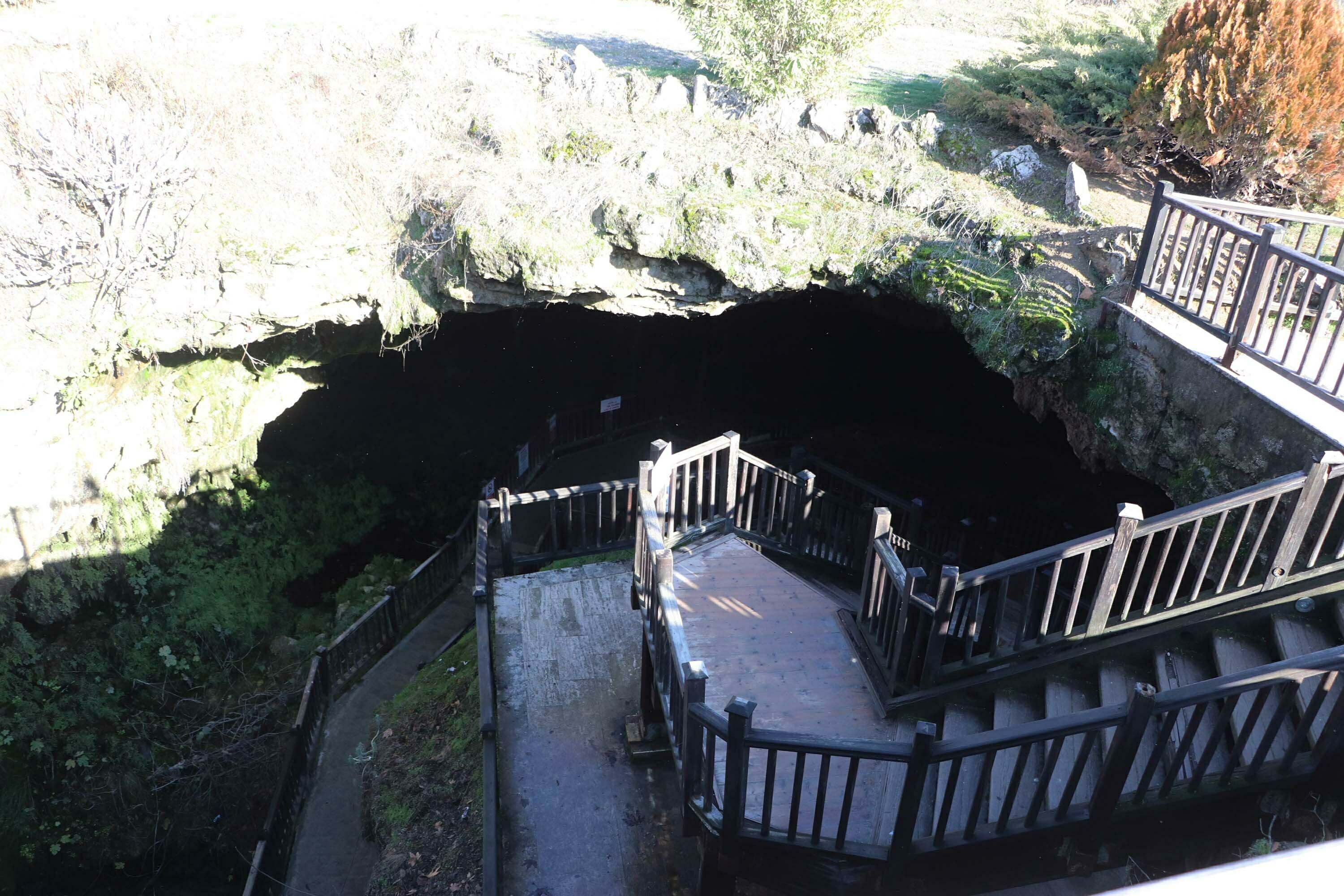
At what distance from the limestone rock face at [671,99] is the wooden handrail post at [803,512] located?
609 cm

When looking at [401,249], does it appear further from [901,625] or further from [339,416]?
[901,625]

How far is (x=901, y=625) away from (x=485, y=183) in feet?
24.3

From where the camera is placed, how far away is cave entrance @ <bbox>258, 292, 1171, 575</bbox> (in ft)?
47.4

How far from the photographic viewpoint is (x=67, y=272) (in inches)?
359

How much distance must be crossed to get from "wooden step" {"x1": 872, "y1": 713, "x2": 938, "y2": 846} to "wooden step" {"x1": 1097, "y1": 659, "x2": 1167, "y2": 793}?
3.56ft

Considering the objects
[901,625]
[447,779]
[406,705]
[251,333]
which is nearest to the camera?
[901,625]

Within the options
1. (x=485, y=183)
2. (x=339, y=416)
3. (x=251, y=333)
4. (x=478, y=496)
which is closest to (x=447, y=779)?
(x=251, y=333)

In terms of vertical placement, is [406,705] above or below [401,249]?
below

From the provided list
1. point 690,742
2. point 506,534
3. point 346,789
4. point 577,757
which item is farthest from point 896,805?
point 346,789

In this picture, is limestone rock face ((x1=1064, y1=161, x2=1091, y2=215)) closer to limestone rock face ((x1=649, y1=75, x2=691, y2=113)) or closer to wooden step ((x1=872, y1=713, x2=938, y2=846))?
limestone rock face ((x1=649, y1=75, x2=691, y2=113))

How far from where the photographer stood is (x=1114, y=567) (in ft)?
17.3

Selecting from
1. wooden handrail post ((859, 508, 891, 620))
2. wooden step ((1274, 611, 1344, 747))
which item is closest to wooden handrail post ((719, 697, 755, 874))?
wooden handrail post ((859, 508, 891, 620))

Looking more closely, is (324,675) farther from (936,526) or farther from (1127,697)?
(1127,697)

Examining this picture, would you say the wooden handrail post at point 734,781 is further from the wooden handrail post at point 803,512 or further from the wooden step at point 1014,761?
the wooden handrail post at point 803,512
